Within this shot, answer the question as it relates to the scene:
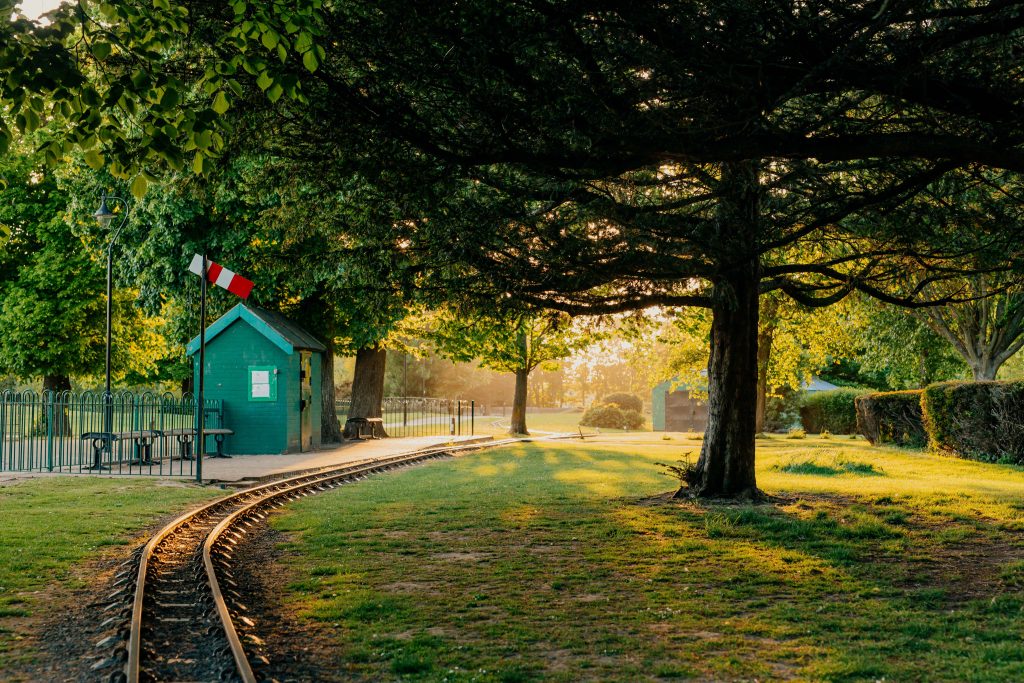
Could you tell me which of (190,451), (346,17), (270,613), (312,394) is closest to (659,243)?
(346,17)

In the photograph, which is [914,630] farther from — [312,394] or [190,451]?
[312,394]

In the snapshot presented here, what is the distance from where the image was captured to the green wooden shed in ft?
82.3

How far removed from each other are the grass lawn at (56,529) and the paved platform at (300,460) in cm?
191

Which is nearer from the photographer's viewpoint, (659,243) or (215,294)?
(659,243)

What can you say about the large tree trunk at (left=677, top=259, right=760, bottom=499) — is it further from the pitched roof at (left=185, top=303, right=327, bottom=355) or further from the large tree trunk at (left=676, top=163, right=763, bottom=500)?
the pitched roof at (left=185, top=303, right=327, bottom=355)

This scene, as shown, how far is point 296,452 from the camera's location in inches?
1011

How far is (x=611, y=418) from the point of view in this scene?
210ft

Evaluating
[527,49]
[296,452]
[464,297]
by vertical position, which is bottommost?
[296,452]

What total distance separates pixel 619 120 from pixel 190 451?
18572 mm

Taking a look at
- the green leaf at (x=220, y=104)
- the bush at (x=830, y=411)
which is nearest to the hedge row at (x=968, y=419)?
the green leaf at (x=220, y=104)

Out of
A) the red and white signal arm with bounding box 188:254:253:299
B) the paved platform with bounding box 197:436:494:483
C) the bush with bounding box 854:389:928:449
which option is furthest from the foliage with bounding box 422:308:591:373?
the bush with bounding box 854:389:928:449

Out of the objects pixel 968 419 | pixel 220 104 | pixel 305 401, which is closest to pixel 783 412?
pixel 968 419

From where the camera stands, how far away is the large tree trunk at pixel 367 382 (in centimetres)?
3375

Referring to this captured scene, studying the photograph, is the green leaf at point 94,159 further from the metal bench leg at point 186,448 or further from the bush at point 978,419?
the bush at point 978,419
